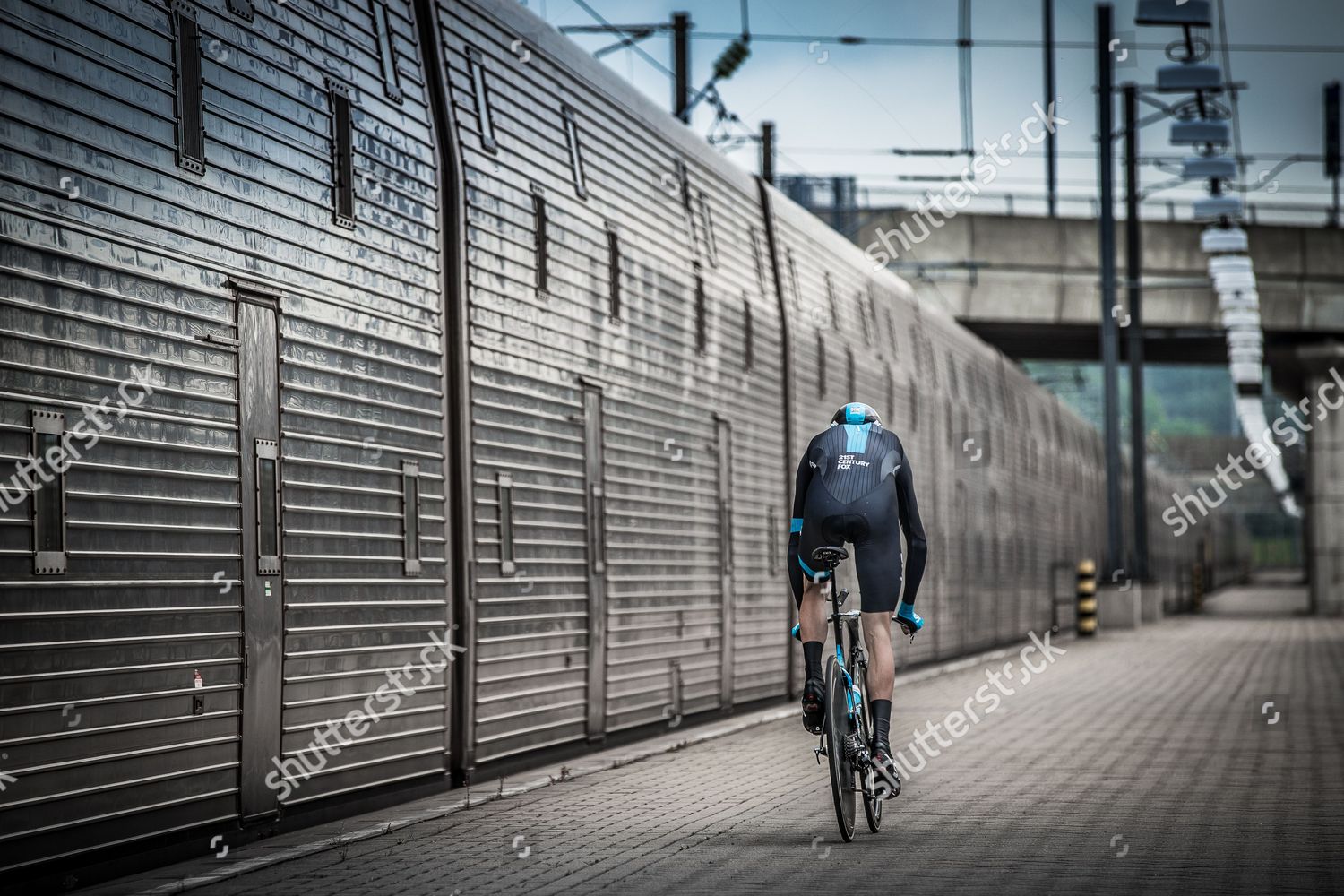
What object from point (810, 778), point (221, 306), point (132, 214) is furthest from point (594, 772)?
point (132, 214)

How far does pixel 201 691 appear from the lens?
286 inches

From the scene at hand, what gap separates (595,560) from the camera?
39.6 feet

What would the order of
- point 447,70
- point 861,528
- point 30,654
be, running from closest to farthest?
point 30,654
point 861,528
point 447,70

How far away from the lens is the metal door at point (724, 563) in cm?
1496

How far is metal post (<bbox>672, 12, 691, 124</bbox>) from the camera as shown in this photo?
80.5ft

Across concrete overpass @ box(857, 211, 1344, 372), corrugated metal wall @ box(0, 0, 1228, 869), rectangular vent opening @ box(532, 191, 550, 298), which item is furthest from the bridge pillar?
rectangular vent opening @ box(532, 191, 550, 298)

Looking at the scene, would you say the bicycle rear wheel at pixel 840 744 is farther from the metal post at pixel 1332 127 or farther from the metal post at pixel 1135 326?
the metal post at pixel 1332 127

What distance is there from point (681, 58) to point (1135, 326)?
1493 centimetres

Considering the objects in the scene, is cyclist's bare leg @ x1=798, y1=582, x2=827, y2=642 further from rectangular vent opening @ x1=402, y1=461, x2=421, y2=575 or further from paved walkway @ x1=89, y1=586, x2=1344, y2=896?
rectangular vent opening @ x1=402, y1=461, x2=421, y2=575

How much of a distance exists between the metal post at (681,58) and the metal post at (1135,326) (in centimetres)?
1284

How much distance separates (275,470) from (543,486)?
11.1 ft

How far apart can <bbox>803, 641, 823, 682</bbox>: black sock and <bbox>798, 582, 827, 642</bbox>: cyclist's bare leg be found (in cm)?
3

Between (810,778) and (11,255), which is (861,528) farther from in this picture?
(11,255)

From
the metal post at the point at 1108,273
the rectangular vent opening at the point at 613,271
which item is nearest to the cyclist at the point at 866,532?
Result: the rectangular vent opening at the point at 613,271
